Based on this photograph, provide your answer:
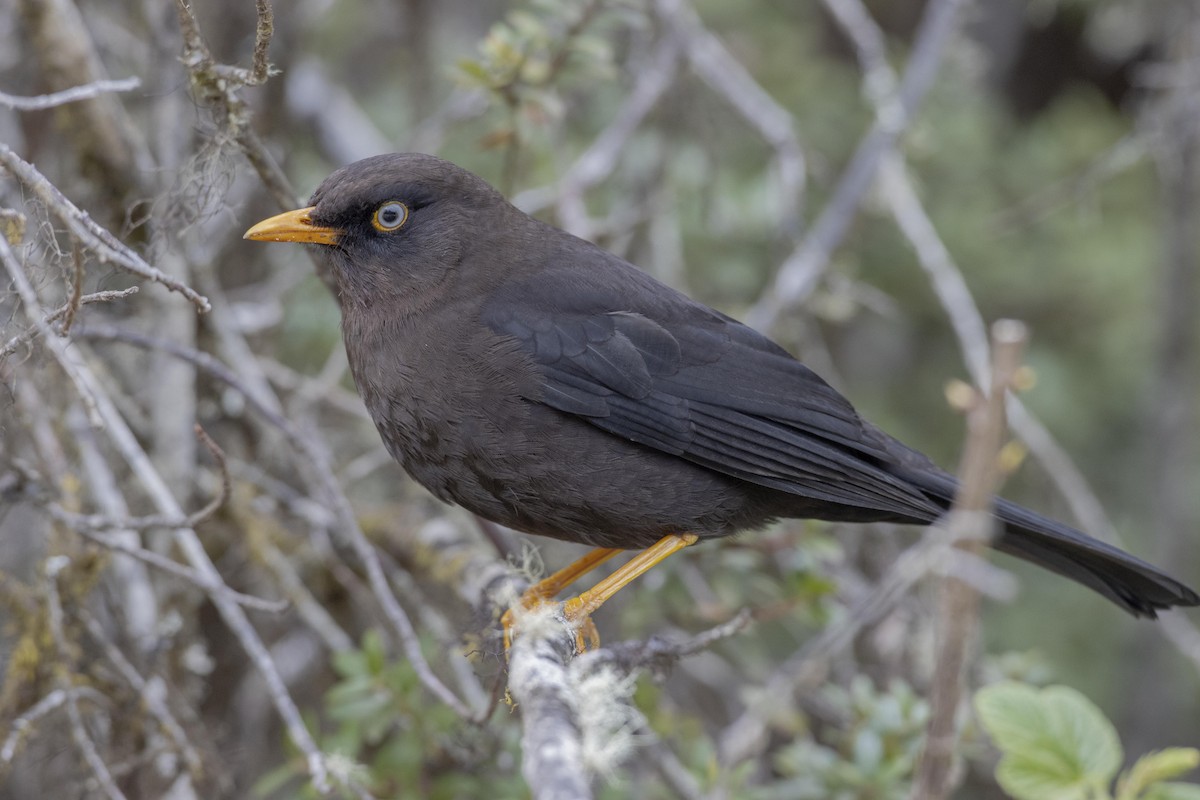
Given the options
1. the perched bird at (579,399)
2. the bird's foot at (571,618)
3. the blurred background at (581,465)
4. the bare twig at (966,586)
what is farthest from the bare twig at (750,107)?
the bare twig at (966,586)

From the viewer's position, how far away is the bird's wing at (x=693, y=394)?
3826 millimetres

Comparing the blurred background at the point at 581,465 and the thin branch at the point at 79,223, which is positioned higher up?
the blurred background at the point at 581,465

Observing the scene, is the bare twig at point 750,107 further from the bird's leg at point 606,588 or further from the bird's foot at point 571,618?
the bird's foot at point 571,618

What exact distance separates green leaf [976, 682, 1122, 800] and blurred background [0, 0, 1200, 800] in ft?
2.18

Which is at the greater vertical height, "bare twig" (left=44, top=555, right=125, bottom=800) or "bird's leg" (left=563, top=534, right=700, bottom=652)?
"bird's leg" (left=563, top=534, right=700, bottom=652)

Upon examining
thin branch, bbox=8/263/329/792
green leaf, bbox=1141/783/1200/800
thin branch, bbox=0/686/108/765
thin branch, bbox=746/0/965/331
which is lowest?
thin branch, bbox=0/686/108/765

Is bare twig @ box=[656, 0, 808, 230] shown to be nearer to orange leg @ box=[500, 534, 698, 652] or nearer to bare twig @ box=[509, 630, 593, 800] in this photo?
orange leg @ box=[500, 534, 698, 652]

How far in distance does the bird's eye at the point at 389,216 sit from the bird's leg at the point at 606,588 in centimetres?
133

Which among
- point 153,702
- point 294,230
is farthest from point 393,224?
point 153,702

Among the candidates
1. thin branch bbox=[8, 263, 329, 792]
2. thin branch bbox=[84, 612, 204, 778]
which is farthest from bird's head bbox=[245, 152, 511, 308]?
thin branch bbox=[84, 612, 204, 778]

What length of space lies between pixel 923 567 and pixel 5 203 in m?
3.11

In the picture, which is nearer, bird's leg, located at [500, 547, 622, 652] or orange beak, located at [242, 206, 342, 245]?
orange beak, located at [242, 206, 342, 245]

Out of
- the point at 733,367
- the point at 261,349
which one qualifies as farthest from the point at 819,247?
the point at 261,349

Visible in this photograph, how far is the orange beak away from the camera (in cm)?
372
